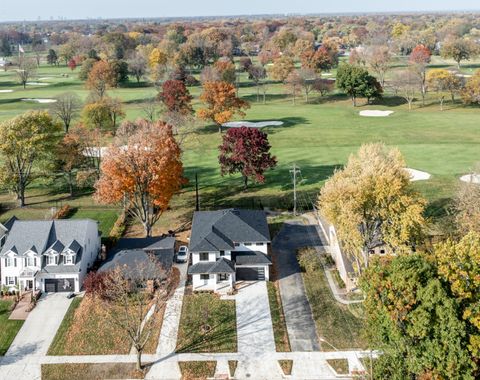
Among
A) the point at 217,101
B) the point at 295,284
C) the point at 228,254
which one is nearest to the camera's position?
the point at 295,284

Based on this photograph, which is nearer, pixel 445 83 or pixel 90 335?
pixel 90 335

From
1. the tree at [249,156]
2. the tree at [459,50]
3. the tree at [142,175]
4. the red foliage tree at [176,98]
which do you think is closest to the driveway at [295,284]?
the tree at [249,156]

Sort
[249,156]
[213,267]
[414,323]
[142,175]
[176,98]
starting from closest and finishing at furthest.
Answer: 1. [414,323]
2. [213,267]
3. [142,175]
4. [249,156]
5. [176,98]

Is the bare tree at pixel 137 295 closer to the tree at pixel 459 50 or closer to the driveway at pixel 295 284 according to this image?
the driveway at pixel 295 284

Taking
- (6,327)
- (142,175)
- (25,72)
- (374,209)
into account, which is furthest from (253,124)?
→ (25,72)

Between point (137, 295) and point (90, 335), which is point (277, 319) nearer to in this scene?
point (137, 295)

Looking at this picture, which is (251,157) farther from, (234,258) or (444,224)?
(444,224)
